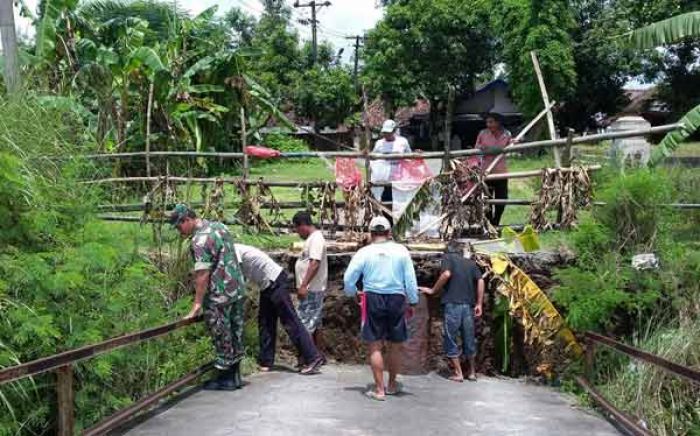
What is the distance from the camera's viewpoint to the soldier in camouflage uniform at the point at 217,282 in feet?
24.4

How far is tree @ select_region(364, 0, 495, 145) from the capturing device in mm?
35781

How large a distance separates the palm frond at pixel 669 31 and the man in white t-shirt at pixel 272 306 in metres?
7.17

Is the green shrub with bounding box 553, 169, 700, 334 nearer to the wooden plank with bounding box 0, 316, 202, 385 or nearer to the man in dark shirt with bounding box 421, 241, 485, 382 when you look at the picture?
the man in dark shirt with bounding box 421, 241, 485, 382

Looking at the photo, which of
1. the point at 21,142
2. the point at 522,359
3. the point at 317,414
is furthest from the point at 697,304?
the point at 21,142

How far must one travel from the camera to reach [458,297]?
8961 millimetres

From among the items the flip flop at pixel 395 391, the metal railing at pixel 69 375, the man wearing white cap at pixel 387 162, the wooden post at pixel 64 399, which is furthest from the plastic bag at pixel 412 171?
the wooden post at pixel 64 399

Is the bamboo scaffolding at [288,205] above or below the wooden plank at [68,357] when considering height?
above

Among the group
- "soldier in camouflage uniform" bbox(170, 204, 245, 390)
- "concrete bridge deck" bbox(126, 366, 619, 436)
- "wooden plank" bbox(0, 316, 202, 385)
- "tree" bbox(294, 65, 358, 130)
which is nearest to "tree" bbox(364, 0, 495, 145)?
"tree" bbox(294, 65, 358, 130)

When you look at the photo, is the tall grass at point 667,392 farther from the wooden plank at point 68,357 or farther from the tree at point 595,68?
the tree at point 595,68

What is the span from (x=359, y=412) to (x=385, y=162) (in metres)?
4.30

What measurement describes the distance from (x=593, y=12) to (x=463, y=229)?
28.9 meters

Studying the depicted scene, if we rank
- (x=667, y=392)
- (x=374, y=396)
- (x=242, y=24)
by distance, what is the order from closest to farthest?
(x=374, y=396) < (x=667, y=392) < (x=242, y=24)

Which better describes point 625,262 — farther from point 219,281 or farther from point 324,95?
point 324,95

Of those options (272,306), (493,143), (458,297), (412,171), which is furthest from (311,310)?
(493,143)
